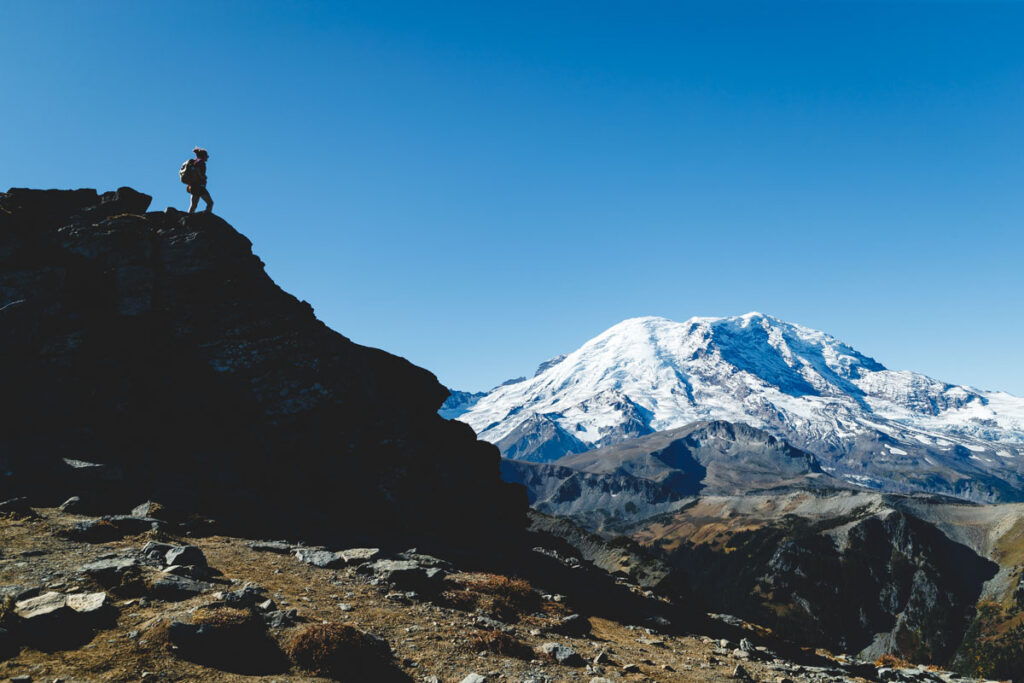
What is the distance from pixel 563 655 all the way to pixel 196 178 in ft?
131

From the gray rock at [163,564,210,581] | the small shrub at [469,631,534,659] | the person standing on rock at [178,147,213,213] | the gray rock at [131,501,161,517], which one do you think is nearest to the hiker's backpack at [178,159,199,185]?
the person standing on rock at [178,147,213,213]

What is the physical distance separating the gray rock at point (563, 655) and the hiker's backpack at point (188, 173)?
3914cm

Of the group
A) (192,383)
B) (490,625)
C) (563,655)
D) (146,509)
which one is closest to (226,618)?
(490,625)

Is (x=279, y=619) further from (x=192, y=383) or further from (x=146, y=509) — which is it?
(x=192, y=383)

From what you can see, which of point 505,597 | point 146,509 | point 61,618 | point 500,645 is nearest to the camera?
point 61,618

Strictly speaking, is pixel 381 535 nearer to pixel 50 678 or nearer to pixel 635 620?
pixel 635 620

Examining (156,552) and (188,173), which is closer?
(156,552)

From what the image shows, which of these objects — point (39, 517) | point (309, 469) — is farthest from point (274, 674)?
point (309, 469)

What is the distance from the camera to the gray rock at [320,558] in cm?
2308

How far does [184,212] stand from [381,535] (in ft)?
97.1

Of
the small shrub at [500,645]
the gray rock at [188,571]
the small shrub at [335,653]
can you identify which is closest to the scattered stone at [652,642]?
the small shrub at [500,645]

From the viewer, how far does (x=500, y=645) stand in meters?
16.8

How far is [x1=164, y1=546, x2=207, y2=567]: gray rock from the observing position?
18688 millimetres

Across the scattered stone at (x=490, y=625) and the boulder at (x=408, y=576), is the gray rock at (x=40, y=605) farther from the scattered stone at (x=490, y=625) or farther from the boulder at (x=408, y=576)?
the scattered stone at (x=490, y=625)
